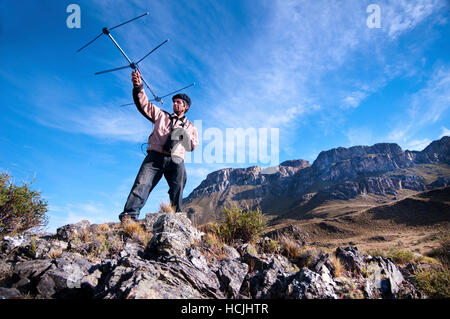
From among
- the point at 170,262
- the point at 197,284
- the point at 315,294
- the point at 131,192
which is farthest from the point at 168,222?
the point at 315,294

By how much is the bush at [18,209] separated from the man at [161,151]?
3.26m

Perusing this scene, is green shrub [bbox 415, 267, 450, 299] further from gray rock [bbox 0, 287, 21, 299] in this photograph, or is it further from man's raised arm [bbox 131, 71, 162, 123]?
man's raised arm [bbox 131, 71, 162, 123]

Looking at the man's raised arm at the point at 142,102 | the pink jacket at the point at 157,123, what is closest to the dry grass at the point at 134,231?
the pink jacket at the point at 157,123

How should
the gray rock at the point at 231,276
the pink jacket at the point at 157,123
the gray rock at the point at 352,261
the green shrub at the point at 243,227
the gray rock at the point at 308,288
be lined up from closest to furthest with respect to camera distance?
the gray rock at the point at 308,288, the gray rock at the point at 231,276, the gray rock at the point at 352,261, the pink jacket at the point at 157,123, the green shrub at the point at 243,227

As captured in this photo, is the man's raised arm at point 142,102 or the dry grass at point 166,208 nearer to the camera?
the man's raised arm at point 142,102

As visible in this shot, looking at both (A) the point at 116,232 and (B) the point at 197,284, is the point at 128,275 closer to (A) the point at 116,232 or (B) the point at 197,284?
(B) the point at 197,284

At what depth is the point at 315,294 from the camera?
8.55ft

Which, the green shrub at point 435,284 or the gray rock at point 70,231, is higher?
the gray rock at point 70,231

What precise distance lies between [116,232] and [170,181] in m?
1.64

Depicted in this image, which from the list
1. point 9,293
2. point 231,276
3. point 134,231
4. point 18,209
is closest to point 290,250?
point 231,276

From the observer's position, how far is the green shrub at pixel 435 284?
3309 mm

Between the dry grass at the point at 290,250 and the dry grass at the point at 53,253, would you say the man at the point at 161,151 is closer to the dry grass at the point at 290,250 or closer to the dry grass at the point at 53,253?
the dry grass at the point at 53,253

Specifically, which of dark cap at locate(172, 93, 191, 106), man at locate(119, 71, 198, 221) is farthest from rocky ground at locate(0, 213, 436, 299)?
dark cap at locate(172, 93, 191, 106)

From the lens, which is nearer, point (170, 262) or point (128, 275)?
point (128, 275)
